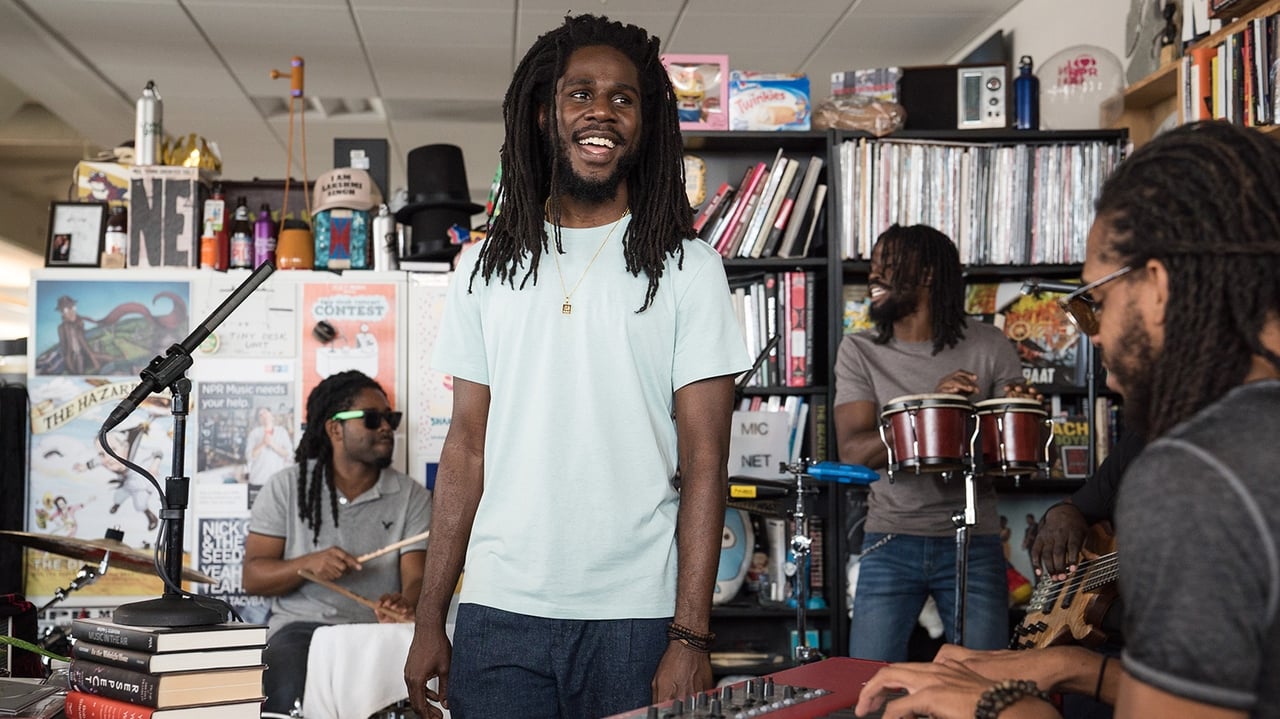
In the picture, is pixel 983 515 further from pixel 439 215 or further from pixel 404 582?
pixel 439 215

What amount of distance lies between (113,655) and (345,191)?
2.81m

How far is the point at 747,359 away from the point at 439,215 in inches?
100

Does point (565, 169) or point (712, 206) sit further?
point (712, 206)

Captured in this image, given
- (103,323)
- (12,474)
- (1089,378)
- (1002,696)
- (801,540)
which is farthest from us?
(103,323)

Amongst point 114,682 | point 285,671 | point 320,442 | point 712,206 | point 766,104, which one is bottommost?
point 285,671

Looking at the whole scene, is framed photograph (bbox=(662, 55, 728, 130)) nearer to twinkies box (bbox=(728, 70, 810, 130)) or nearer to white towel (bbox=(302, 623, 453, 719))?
twinkies box (bbox=(728, 70, 810, 130))

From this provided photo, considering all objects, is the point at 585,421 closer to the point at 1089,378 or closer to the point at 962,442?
the point at 962,442

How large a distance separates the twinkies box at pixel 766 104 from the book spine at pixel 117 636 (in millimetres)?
2841

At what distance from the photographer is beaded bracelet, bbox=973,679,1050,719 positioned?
3.82 feet

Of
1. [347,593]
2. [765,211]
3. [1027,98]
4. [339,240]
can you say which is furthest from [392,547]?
[1027,98]

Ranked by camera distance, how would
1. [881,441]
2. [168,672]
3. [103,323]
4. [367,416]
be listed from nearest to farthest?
1. [168,672]
2. [881,441]
3. [367,416]
4. [103,323]

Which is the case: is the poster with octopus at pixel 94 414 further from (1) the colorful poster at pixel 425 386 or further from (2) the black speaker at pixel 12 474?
(1) the colorful poster at pixel 425 386

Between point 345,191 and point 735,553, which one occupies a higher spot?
point 345,191

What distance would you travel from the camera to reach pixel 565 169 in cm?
183
